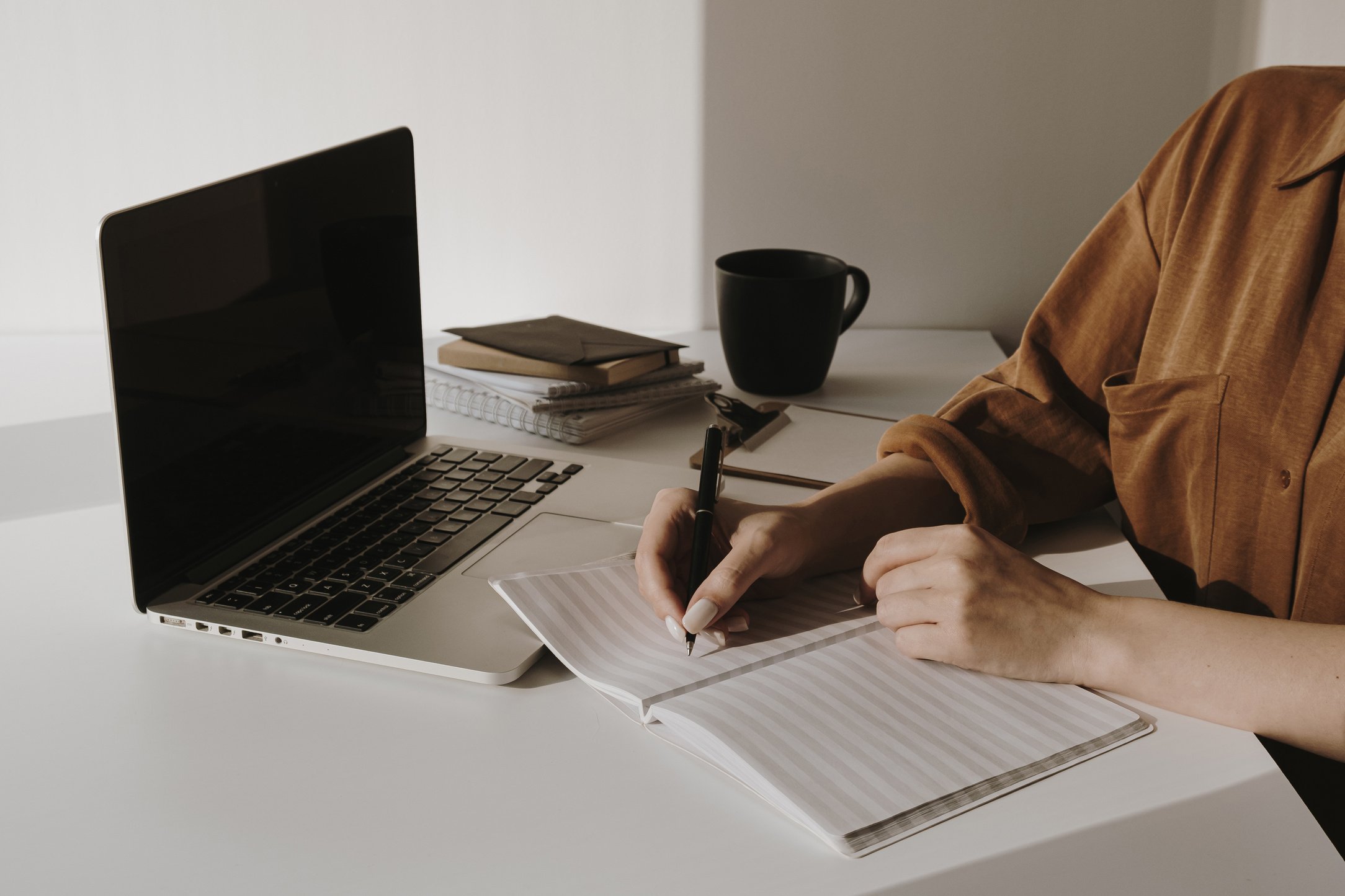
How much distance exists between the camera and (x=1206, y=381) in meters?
0.86

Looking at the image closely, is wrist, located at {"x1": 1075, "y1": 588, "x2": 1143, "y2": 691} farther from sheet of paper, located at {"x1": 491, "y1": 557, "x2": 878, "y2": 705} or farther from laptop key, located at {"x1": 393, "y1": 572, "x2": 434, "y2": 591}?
laptop key, located at {"x1": 393, "y1": 572, "x2": 434, "y2": 591}

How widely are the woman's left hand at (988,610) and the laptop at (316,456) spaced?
Answer: 243mm

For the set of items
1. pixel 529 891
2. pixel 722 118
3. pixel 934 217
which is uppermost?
pixel 722 118

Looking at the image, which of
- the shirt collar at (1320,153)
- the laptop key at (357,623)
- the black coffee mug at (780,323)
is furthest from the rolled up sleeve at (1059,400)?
the laptop key at (357,623)

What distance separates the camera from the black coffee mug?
126cm

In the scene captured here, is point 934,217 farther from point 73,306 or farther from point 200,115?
point 73,306

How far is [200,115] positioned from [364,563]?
108 centimetres

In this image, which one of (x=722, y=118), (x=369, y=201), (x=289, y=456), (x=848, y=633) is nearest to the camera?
(x=848, y=633)

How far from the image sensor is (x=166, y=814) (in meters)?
0.55

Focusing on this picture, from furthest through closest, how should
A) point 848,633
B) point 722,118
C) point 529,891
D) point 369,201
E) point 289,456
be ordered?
1. point 722,118
2. point 369,201
3. point 289,456
4. point 848,633
5. point 529,891

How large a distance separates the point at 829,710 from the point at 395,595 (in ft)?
1.03

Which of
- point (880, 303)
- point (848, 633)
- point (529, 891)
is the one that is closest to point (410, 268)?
Answer: point (848, 633)

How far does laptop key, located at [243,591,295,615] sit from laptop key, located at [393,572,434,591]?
2.9 inches

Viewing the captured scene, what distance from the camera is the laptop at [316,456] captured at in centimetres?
70
